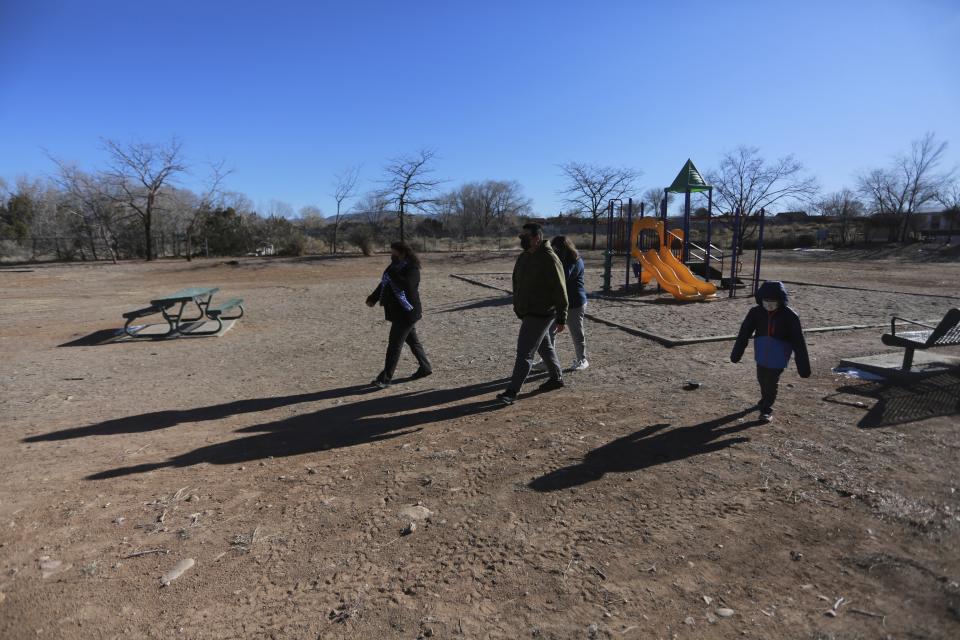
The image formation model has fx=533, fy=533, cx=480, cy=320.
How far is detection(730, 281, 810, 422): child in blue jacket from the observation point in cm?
434

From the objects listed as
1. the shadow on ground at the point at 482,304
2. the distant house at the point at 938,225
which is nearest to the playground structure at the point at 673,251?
the shadow on ground at the point at 482,304

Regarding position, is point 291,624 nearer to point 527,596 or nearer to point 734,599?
point 527,596

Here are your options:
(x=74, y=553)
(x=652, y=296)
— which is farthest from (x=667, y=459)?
(x=652, y=296)

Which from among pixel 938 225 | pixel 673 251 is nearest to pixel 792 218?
pixel 938 225

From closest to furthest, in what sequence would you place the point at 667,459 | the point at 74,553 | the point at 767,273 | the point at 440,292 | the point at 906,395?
the point at 74,553 → the point at 667,459 → the point at 906,395 → the point at 440,292 → the point at 767,273

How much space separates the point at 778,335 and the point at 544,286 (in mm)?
1985

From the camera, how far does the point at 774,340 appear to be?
442 centimetres

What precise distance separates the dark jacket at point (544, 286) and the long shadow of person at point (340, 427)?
103 cm

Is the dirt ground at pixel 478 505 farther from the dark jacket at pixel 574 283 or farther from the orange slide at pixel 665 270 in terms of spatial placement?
the orange slide at pixel 665 270

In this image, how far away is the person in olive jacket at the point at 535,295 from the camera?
4879 millimetres

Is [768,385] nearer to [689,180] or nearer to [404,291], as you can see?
[404,291]

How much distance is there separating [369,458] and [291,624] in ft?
5.57

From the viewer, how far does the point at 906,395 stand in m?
5.01

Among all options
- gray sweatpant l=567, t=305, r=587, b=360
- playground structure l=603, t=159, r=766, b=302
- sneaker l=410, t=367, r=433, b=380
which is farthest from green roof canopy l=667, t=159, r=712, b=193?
sneaker l=410, t=367, r=433, b=380
